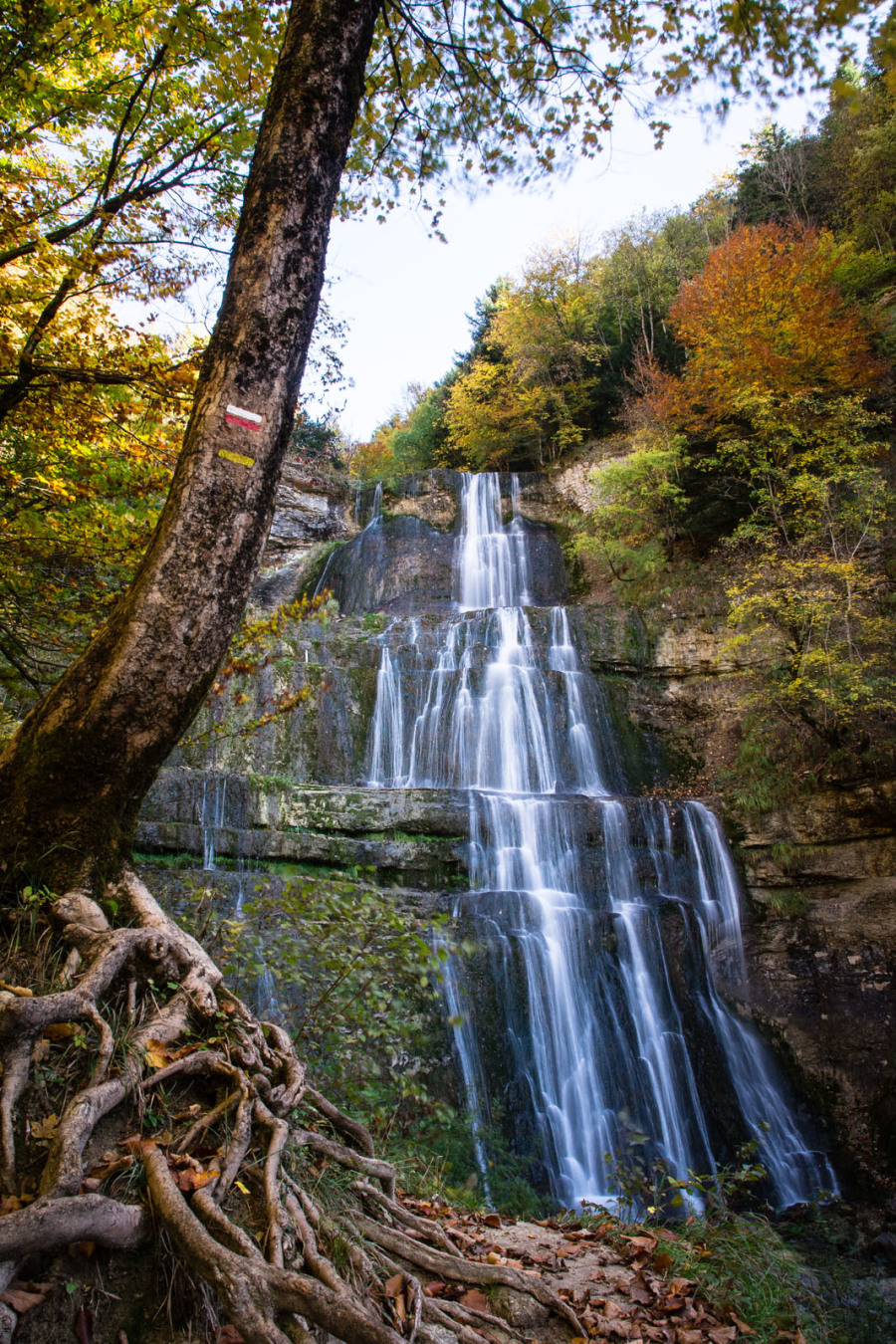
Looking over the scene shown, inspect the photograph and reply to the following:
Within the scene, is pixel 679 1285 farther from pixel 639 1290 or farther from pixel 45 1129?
pixel 45 1129

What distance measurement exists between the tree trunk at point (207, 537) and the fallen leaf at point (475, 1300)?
1.85 meters

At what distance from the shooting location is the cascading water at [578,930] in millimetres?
7496

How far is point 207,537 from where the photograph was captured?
2.53 m

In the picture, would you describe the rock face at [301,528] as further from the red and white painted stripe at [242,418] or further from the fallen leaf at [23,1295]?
the fallen leaf at [23,1295]

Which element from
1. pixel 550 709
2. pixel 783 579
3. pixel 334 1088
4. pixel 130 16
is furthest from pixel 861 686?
pixel 130 16

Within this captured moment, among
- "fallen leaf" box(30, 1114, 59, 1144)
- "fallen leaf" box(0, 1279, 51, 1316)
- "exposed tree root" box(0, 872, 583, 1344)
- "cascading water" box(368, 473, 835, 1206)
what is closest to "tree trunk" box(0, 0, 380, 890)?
"exposed tree root" box(0, 872, 583, 1344)

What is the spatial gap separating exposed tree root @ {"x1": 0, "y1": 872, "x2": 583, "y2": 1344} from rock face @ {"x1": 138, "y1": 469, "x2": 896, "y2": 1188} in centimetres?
317

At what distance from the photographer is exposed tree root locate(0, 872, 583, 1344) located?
1.52m

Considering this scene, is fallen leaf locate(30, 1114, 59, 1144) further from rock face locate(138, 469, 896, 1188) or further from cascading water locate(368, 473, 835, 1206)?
cascading water locate(368, 473, 835, 1206)

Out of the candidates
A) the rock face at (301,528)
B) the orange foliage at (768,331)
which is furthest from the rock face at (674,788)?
the rock face at (301,528)

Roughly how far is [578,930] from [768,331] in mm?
13362

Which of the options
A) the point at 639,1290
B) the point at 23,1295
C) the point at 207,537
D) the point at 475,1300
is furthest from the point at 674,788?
the point at 23,1295

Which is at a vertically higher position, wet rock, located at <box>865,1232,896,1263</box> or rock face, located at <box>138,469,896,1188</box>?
rock face, located at <box>138,469,896,1188</box>

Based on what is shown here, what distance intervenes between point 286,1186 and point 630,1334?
1250mm
